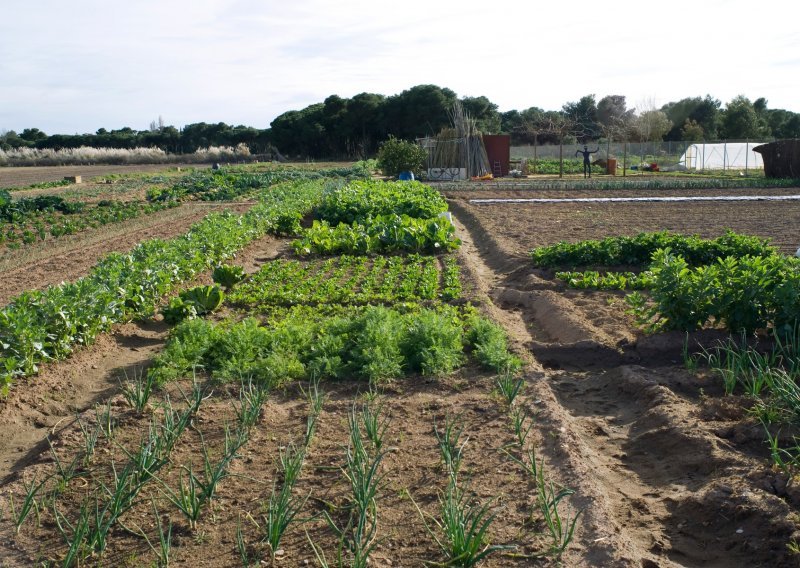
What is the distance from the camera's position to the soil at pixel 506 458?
12.5 feet

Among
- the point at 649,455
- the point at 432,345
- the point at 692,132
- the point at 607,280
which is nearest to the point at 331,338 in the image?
the point at 432,345

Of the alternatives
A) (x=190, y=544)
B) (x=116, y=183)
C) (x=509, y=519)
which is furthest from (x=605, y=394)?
(x=116, y=183)

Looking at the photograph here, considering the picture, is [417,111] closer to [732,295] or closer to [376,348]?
[732,295]

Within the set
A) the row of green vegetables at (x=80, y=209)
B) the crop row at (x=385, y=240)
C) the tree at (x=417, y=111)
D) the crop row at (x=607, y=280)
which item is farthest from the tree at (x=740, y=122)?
the crop row at (x=607, y=280)

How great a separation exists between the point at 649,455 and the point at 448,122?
53.5m

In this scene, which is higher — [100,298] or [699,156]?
[699,156]

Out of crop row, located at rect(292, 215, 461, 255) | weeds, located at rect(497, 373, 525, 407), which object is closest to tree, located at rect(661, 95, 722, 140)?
crop row, located at rect(292, 215, 461, 255)

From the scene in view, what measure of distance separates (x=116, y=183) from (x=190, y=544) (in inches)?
1330

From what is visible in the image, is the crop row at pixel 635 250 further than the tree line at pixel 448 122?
No

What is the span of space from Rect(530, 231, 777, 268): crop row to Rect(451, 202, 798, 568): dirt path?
306 centimetres

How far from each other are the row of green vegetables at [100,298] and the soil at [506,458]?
0.21 metres

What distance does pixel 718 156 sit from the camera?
140 ft

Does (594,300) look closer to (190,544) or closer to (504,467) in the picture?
(504,467)

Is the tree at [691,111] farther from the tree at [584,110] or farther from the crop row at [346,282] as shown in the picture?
the crop row at [346,282]
